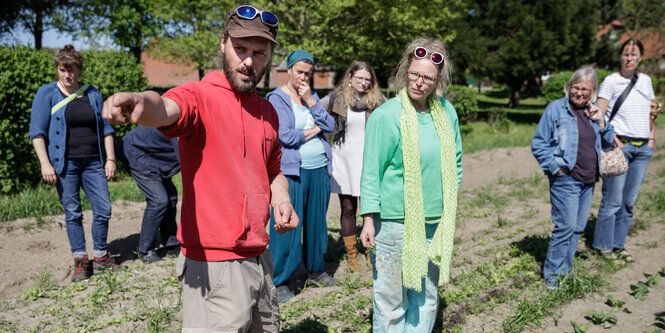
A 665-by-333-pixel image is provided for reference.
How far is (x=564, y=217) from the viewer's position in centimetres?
442

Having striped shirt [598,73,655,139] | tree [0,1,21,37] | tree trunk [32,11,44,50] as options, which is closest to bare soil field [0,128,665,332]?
striped shirt [598,73,655,139]

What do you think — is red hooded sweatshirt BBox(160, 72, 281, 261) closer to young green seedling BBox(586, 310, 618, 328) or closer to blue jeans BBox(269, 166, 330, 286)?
blue jeans BBox(269, 166, 330, 286)

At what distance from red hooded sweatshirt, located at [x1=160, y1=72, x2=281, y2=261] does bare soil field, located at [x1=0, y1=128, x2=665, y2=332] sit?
174 centimetres

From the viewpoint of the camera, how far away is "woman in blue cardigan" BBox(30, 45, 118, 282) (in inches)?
169

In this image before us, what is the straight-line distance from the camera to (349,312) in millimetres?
3898

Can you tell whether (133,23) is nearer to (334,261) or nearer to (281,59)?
(281,59)

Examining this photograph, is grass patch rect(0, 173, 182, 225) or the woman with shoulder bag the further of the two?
grass patch rect(0, 173, 182, 225)

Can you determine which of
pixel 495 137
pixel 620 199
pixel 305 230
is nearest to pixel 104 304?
pixel 305 230

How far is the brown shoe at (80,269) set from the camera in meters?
4.51

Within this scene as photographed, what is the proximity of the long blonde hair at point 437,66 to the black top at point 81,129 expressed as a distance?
3029 millimetres

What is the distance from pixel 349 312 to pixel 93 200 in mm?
2680

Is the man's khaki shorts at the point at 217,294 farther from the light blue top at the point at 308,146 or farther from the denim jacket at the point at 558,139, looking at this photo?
the denim jacket at the point at 558,139

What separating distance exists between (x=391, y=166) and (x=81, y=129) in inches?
124

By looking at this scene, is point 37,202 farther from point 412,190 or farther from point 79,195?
point 412,190
